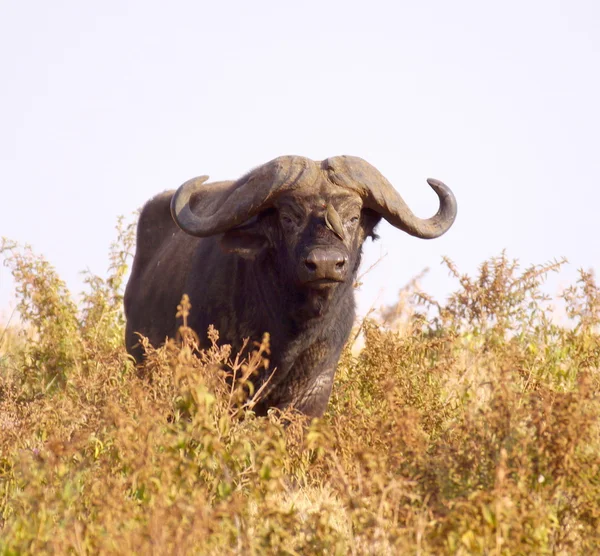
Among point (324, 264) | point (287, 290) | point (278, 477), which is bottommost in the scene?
point (278, 477)

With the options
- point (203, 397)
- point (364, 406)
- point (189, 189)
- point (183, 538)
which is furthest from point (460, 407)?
point (183, 538)

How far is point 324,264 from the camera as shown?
19.0 feet

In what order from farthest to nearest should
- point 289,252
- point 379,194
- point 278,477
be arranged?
point 379,194
point 289,252
point 278,477

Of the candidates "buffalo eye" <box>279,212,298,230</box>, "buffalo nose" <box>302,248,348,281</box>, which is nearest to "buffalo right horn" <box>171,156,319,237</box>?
"buffalo eye" <box>279,212,298,230</box>

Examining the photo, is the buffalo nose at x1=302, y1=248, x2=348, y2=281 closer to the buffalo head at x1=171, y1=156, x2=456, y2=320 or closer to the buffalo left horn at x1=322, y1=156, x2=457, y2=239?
the buffalo head at x1=171, y1=156, x2=456, y2=320

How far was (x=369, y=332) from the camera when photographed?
7168mm

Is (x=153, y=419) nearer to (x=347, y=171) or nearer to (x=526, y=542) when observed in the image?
(x=526, y=542)

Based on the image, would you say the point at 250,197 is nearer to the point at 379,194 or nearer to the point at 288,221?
the point at 288,221

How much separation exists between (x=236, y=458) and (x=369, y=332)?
2.94 m

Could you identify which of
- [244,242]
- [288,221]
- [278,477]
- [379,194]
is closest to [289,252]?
[288,221]

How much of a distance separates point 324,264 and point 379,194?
888mm

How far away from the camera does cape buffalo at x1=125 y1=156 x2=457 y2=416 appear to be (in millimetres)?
6254

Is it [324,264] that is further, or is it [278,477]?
[324,264]

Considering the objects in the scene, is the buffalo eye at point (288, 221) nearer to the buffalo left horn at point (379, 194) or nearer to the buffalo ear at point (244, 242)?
the buffalo ear at point (244, 242)
